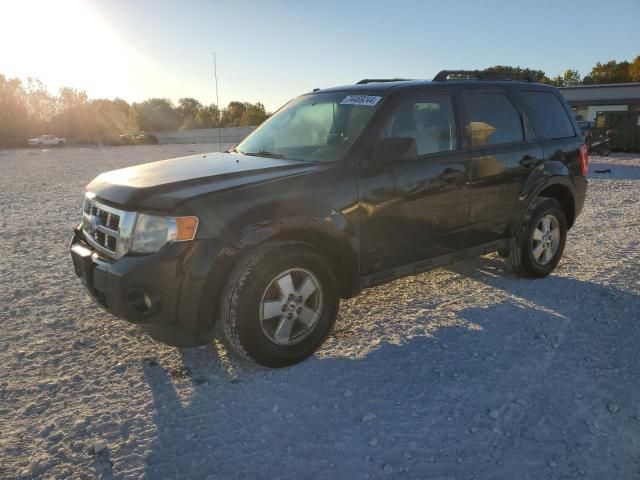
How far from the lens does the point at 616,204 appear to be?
935 cm

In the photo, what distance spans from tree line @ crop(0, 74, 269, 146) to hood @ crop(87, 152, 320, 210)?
43191 mm

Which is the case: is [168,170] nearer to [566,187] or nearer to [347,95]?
[347,95]

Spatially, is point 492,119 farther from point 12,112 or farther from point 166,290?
point 12,112

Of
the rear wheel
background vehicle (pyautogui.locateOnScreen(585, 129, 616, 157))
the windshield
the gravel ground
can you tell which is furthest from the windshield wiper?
the rear wheel

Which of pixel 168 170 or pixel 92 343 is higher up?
pixel 168 170

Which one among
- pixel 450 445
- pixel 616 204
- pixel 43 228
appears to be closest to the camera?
pixel 450 445

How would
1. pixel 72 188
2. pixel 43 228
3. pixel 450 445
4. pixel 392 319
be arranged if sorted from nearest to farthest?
pixel 450 445
pixel 392 319
pixel 43 228
pixel 72 188

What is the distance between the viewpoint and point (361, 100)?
13.0ft

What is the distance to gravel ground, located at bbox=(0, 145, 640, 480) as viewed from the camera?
2.44m

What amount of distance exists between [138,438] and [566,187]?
15.1ft

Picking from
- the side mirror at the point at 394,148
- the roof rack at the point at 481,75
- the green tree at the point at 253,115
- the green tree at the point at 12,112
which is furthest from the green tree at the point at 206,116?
the side mirror at the point at 394,148

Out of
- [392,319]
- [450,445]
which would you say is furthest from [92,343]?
[450,445]

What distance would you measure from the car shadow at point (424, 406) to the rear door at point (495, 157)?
0.92 metres

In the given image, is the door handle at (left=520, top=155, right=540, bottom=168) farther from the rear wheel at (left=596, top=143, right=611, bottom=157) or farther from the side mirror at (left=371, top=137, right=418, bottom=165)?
the rear wheel at (left=596, top=143, right=611, bottom=157)
